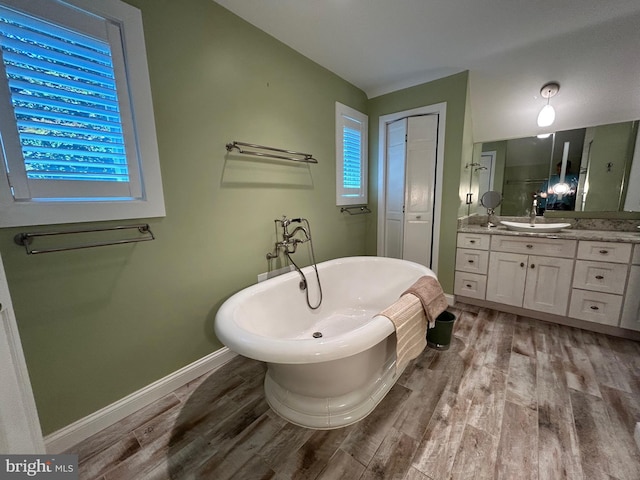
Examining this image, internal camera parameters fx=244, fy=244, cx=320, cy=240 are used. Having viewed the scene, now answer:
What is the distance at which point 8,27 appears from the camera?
99 centimetres

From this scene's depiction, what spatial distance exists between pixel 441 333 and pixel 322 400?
3.76 ft

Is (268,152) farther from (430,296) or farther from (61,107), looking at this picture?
(430,296)

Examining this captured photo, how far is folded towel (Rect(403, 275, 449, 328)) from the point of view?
1.47 metres

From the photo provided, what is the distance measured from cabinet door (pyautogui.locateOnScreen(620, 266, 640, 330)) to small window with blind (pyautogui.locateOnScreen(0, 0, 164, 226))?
3.56 meters

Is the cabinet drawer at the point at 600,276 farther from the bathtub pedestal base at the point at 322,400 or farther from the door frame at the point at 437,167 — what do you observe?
the bathtub pedestal base at the point at 322,400

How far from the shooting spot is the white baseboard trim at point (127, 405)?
121cm

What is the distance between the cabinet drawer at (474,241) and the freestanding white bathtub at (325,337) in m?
0.91

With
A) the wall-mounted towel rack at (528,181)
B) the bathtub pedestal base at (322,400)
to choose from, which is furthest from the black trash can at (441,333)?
the wall-mounted towel rack at (528,181)

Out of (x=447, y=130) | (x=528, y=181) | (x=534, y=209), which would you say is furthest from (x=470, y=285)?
(x=447, y=130)

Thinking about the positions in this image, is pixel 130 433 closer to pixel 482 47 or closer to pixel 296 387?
pixel 296 387

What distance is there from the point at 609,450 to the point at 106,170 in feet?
9.31

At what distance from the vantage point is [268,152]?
1997 mm

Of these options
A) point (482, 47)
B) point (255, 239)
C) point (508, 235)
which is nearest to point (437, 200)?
point (508, 235)

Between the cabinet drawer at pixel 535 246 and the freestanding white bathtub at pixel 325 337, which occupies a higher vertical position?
the cabinet drawer at pixel 535 246
